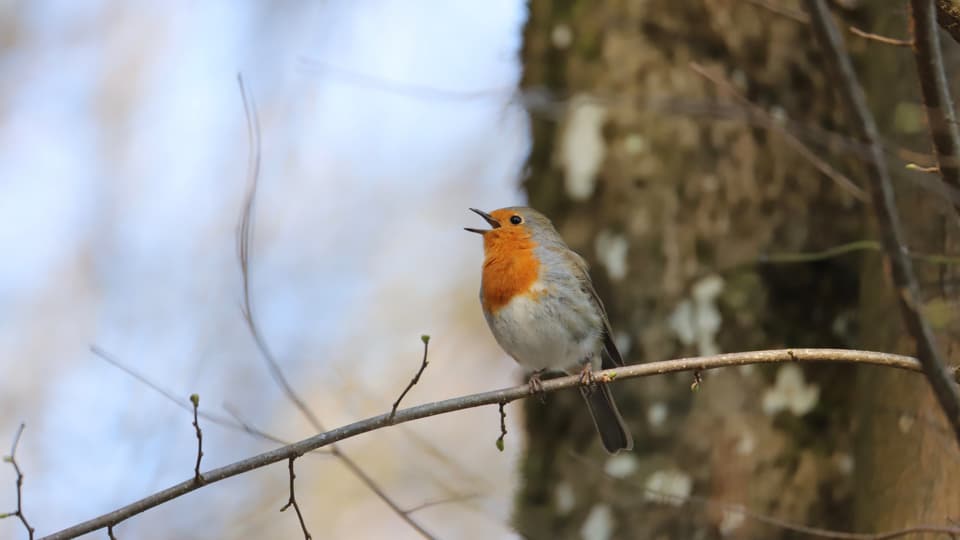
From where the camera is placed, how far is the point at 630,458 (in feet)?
16.2

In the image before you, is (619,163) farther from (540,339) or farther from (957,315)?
(957,315)

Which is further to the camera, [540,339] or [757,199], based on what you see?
[757,199]

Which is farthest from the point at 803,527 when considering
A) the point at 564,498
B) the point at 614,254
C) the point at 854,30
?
the point at 614,254

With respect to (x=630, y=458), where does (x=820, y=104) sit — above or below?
above

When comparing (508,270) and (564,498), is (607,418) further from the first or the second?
(508,270)

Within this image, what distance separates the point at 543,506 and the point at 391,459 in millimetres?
3848

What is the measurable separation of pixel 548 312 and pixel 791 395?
4.11 feet

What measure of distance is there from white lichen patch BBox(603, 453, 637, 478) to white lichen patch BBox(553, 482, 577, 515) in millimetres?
215

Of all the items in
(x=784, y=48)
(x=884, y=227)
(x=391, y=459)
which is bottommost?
(x=391, y=459)

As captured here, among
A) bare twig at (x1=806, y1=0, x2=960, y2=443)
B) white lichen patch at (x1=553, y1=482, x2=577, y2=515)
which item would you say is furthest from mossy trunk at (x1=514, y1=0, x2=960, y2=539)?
bare twig at (x1=806, y1=0, x2=960, y2=443)

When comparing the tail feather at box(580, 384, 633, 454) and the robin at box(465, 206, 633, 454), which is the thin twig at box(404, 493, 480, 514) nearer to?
the robin at box(465, 206, 633, 454)

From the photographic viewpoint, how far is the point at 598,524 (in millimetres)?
4902

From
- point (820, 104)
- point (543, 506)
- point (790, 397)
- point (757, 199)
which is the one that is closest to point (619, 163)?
point (757, 199)

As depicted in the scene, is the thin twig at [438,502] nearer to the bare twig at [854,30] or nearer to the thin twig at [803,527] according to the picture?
the thin twig at [803,527]
